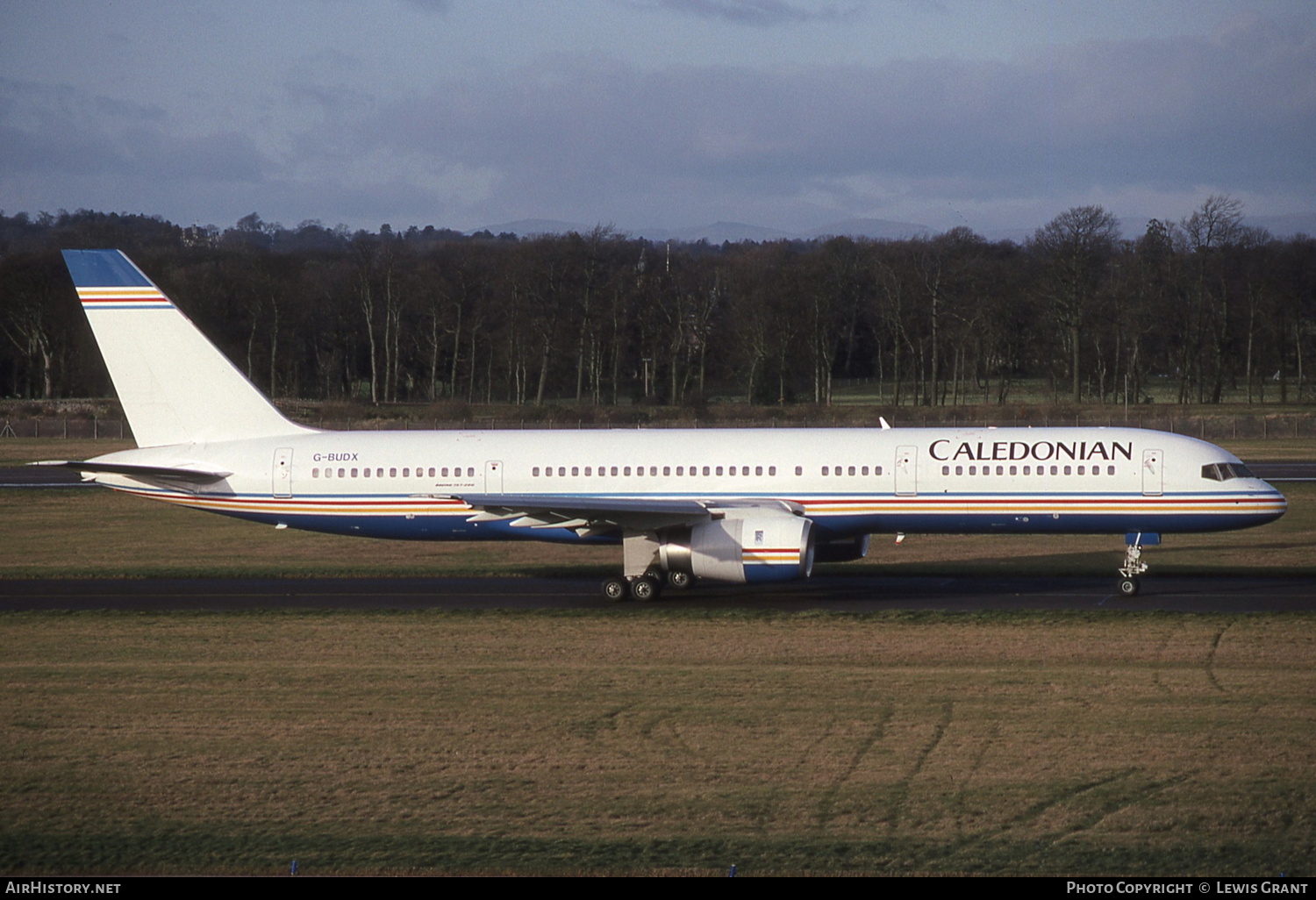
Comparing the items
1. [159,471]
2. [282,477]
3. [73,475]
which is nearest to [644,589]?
[282,477]

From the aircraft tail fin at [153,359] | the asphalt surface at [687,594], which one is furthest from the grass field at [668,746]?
the aircraft tail fin at [153,359]


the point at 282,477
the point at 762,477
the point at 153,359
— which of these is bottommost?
the point at 282,477

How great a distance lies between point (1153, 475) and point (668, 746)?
53.1 feet

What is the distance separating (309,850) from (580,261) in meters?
89.5

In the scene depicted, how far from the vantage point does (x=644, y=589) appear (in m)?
26.9

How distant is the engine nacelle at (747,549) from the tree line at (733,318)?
64498mm

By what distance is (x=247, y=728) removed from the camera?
649 inches

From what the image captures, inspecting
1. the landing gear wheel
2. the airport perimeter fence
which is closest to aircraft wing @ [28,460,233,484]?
the landing gear wheel

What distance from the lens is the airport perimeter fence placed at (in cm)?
7162

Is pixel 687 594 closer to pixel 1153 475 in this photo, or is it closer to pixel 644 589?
pixel 644 589

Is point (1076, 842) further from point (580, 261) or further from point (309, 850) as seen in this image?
point (580, 261)

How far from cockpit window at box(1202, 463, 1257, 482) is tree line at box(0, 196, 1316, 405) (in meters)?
63.2

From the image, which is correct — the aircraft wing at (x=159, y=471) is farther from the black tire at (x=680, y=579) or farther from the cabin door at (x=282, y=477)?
the black tire at (x=680, y=579)

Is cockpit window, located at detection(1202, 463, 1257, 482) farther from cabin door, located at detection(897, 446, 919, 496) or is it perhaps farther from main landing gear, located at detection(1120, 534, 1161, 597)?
cabin door, located at detection(897, 446, 919, 496)
